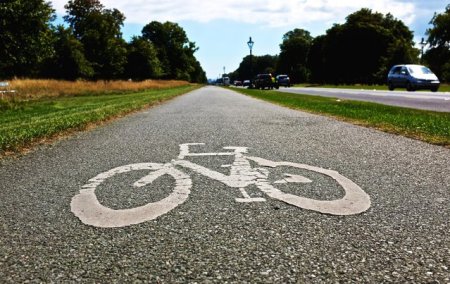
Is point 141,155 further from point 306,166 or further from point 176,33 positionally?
point 176,33

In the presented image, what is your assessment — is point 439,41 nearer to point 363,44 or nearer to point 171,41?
point 363,44

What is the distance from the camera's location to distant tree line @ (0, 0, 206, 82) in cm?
3000

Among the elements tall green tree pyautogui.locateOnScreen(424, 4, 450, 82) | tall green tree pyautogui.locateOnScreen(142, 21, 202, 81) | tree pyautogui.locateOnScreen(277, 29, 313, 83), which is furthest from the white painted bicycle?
tree pyautogui.locateOnScreen(277, 29, 313, 83)

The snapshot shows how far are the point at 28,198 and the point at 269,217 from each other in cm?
222

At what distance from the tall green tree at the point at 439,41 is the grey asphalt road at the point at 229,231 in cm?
6549

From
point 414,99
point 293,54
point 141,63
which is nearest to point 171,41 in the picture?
point 141,63

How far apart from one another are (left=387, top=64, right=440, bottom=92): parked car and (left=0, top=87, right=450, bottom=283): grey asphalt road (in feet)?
78.2

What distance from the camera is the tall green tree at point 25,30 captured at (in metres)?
28.9

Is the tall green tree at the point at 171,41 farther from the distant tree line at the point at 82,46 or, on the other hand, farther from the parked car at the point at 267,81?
the parked car at the point at 267,81

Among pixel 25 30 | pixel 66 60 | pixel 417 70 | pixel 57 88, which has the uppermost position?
pixel 25 30

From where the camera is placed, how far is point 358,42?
243 feet

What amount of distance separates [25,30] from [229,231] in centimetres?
3245

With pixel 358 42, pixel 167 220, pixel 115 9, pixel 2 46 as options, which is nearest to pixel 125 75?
pixel 115 9

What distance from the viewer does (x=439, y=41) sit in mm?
63219
